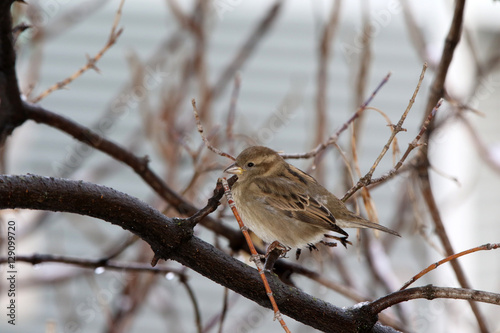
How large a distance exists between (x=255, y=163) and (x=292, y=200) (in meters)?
0.19

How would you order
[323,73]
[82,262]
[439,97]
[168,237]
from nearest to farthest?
1. [168,237]
2. [439,97]
3. [82,262]
4. [323,73]

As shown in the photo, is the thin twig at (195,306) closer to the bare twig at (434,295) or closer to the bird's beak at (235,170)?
the bird's beak at (235,170)

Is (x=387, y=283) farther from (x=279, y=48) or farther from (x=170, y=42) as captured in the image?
(x=279, y=48)

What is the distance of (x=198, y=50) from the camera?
3.04m

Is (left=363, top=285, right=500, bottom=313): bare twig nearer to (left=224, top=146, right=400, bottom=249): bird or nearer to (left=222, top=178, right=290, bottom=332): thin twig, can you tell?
(left=222, top=178, right=290, bottom=332): thin twig

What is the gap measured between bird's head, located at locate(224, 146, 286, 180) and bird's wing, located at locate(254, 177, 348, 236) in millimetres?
37

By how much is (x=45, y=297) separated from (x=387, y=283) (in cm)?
595

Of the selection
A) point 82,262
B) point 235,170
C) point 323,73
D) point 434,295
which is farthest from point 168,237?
point 323,73

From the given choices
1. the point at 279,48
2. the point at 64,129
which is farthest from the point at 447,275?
the point at 64,129

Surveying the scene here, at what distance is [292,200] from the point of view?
6.98 feet

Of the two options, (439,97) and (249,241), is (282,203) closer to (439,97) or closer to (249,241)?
(439,97)

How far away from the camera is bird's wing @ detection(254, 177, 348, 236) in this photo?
1978mm

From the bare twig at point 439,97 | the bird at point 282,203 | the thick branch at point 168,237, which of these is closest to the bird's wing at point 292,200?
the bird at point 282,203

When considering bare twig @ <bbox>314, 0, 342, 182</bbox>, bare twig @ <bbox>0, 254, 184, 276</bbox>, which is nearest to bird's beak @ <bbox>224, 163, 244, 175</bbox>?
bare twig @ <bbox>0, 254, 184, 276</bbox>
